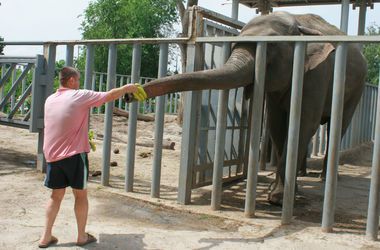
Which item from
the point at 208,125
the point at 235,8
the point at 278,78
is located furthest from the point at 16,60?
the point at 235,8

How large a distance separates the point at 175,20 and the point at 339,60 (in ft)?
101

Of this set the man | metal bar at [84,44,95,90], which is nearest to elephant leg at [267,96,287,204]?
metal bar at [84,44,95,90]

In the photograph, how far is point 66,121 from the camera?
13.7ft

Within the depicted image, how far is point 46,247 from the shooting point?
13.7 ft

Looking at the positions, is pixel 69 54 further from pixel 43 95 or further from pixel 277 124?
pixel 277 124

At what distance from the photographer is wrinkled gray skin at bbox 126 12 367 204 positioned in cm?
495

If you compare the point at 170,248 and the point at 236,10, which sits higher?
the point at 236,10

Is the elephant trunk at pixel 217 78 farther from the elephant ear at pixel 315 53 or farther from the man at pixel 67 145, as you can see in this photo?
the elephant ear at pixel 315 53

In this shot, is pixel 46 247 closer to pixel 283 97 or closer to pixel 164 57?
pixel 164 57

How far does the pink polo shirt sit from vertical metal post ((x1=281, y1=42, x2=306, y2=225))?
2.04 meters

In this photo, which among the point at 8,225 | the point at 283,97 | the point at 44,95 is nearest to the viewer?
the point at 8,225

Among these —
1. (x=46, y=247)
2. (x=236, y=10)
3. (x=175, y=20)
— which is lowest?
(x=46, y=247)

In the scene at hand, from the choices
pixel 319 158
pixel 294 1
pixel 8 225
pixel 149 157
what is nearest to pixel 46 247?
pixel 8 225

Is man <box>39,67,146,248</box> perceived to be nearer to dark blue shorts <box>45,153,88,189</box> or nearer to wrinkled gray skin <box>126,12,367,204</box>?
dark blue shorts <box>45,153,88,189</box>
